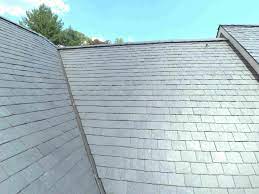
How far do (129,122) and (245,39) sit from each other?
5.14 m

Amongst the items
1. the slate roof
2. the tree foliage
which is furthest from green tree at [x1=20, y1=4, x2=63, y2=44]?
the slate roof

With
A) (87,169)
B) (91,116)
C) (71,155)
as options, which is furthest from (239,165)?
(91,116)

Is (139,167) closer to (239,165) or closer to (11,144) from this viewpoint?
(239,165)

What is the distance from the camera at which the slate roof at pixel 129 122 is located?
10.6 feet

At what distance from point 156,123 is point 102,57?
3.99 m

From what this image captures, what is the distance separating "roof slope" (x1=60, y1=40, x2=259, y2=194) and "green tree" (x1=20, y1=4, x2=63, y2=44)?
30.0 meters

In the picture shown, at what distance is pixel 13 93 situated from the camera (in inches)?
151

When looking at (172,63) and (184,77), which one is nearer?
(184,77)

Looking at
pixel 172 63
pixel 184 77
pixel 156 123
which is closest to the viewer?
pixel 156 123

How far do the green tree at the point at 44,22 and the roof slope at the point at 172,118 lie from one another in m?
30.0

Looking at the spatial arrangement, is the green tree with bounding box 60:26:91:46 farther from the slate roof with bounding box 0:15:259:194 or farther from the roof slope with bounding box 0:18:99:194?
the roof slope with bounding box 0:18:99:194

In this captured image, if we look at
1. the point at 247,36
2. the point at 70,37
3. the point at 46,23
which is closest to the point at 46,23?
the point at 46,23

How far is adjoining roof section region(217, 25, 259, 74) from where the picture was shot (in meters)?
6.22

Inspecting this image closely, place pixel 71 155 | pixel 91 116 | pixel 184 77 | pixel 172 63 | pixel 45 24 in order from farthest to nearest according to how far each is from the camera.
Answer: pixel 45 24 < pixel 172 63 < pixel 184 77 < pixel 91 116 < pixel 71 155
